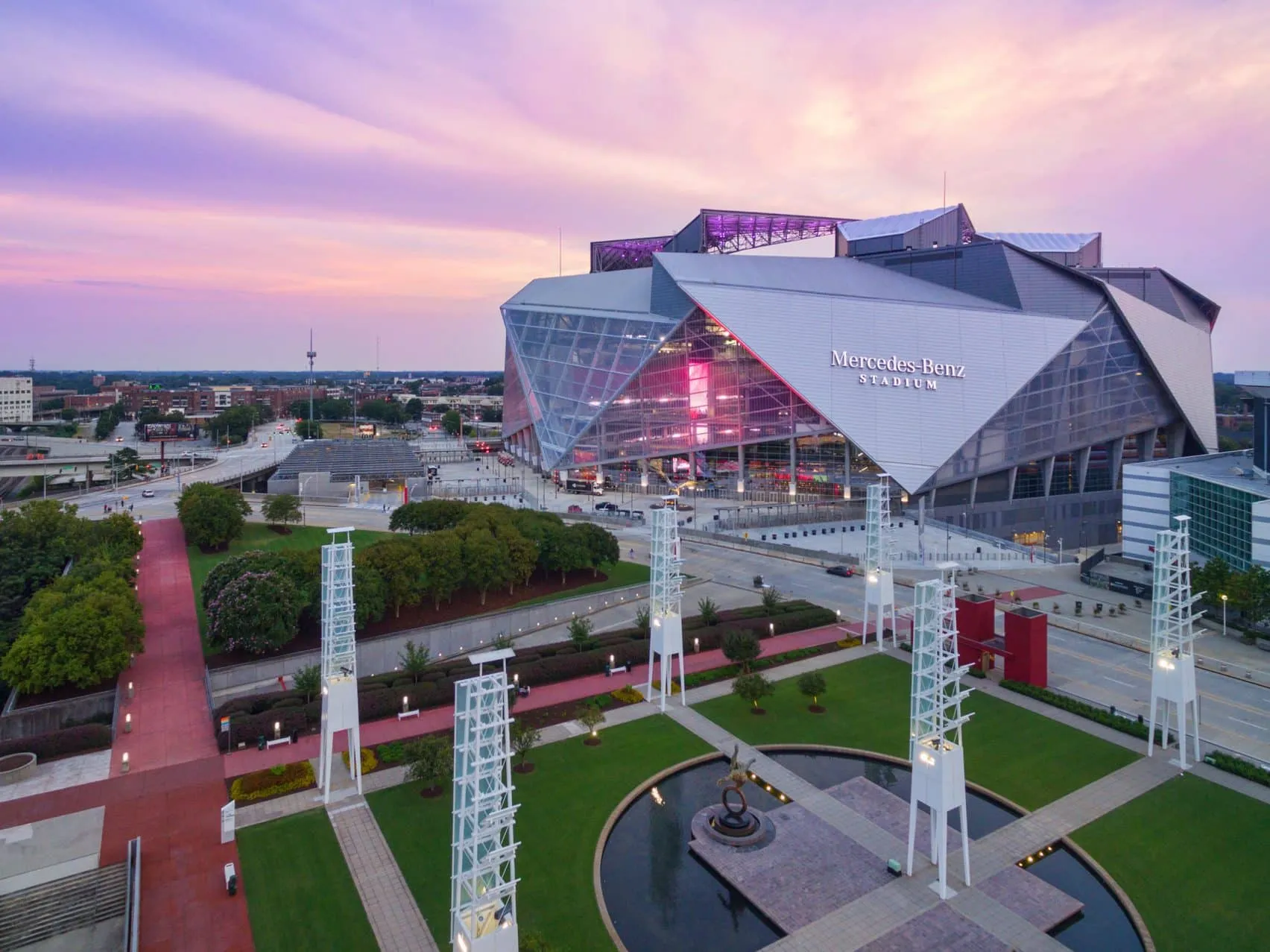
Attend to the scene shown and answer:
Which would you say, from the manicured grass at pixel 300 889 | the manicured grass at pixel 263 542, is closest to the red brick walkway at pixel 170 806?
the manicured grass at pixel 300 889

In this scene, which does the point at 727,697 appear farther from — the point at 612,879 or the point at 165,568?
the point at 165,568

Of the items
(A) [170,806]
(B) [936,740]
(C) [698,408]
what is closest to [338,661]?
(A) [170,806]

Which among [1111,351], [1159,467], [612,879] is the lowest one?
[612,879]

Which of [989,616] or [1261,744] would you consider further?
[989,616]

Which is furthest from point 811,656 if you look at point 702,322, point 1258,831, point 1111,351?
point 1111,351

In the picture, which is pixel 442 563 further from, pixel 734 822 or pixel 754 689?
pixel 734 822

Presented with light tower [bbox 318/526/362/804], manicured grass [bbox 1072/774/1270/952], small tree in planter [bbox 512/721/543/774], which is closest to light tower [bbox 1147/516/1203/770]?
manicured grass [bbox 1072/774/1270/952]
